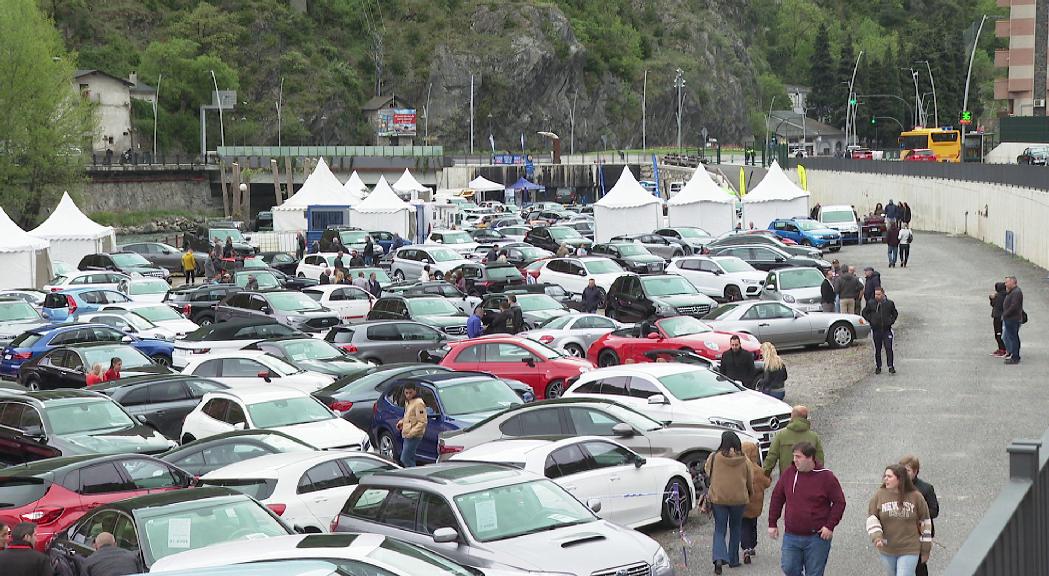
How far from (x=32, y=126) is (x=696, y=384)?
6026 cm

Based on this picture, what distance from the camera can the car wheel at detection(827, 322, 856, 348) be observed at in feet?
92.3

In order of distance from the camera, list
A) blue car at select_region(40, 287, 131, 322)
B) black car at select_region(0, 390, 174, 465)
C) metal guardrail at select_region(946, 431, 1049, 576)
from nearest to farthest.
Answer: metal guardrail at select_region(946, 431, 1049, 576), black car at select_region(0, 390, 174, 465), blue car at select_region(40, 287, 131, 322)

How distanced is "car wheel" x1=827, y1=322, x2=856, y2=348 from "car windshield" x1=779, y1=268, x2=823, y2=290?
3.93 meters

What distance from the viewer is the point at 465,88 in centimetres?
Result: 15212

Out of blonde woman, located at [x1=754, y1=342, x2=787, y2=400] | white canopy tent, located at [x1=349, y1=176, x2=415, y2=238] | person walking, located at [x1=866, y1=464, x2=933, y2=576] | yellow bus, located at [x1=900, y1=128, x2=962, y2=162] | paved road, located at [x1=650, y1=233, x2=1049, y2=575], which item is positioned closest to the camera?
person walking, located at [x1=866, y1=464, x2=933, y2=576]

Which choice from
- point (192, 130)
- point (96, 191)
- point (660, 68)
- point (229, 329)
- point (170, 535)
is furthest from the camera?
point (660, 68)

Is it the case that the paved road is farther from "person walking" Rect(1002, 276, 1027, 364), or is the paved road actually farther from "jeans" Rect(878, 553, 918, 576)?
"jeans" Rect(878, 553, 918, 576)

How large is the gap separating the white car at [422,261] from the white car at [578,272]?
4.97m

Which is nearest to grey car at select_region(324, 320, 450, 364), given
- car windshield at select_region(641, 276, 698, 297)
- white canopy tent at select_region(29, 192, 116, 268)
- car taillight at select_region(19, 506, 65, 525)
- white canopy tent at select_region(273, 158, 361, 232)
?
car windshield at select_region(641, 276, 698, 297)

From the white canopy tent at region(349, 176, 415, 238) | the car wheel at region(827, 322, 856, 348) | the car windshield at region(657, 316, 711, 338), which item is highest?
the white canopy tent at region(349, 176, 415, 238)

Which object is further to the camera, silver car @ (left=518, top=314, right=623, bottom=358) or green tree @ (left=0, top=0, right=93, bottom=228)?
green tree @ (left=0, top=0, right=93, bottom=228)

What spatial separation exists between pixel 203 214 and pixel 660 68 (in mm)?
74918

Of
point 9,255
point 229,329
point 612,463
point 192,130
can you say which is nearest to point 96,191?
Result: point 192,130

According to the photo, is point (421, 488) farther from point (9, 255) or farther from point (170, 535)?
point (9, 255)
